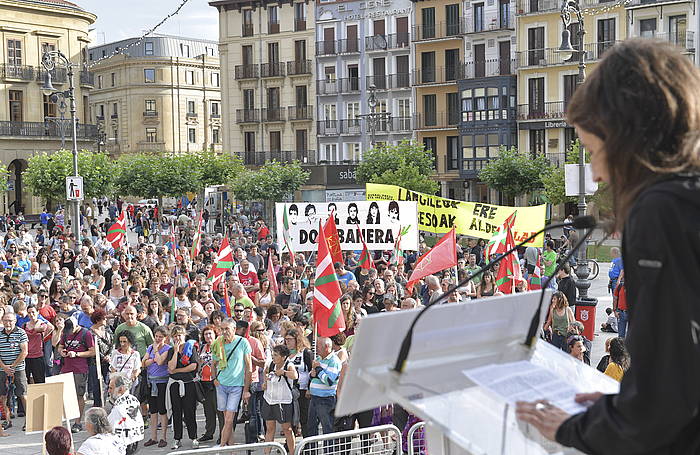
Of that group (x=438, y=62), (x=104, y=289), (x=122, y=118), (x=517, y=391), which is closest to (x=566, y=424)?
(x=517, y=391)

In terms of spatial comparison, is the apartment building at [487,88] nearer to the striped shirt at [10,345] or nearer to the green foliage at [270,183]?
the green foliage at [270,183]

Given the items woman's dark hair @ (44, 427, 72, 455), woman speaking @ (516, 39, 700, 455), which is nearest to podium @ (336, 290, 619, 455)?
woman speaking @ (516, 39, 700, 455)

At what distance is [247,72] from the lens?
6694 centimetres

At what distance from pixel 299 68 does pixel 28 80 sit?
59.0ft

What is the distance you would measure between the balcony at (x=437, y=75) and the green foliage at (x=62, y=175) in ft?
69.3

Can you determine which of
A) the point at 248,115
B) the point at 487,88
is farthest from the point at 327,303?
the point at 248,115

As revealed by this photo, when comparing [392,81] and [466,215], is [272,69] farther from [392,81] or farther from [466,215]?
[466,215]

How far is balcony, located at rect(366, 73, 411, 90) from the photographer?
198 ft

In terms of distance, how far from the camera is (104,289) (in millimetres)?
20141

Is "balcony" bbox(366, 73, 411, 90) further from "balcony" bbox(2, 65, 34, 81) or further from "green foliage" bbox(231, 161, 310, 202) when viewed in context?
"balcony" bbox(2, 65, 34, 81)

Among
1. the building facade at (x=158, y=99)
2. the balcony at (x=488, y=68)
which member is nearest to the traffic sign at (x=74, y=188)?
the balcony at (x=488, y=68)

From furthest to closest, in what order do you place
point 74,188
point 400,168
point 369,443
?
point 400,168, point 74,188, point 369,443

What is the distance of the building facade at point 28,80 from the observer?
60.3m

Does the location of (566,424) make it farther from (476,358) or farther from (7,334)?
(7,334)
